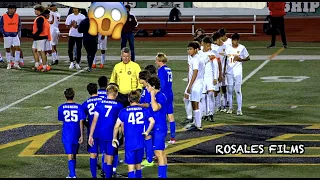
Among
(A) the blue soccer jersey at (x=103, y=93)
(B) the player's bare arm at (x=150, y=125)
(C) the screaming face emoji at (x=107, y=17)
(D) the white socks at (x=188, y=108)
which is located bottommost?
(D) the white socks at (x=188, y=108)

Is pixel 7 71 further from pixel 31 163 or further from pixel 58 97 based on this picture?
pixel 31 163

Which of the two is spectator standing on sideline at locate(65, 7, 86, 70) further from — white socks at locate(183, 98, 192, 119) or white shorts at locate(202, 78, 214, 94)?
white socks at locate(183, 98, 192, 119)

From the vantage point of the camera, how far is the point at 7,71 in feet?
102

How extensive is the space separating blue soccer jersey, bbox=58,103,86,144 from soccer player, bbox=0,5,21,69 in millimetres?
15276

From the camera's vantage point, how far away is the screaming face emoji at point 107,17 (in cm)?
2670

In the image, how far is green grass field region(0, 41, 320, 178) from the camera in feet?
56.4

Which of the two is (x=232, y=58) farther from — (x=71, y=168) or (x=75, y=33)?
(x=75, y=33)

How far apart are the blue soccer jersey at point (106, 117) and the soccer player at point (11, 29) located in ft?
51.5

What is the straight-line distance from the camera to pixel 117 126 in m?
15.5

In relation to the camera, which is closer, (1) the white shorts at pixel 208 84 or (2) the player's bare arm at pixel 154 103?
(2) the player's bare arm at pixel 154 103

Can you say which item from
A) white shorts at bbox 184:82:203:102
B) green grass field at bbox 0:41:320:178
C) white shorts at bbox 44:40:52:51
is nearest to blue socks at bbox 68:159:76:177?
green grass field at bbox 0:41:320:178

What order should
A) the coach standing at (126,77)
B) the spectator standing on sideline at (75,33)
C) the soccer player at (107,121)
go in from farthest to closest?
the spectator standing on sideline at (75,33) → the coach standing at (126,77) → the soccer player at (107,121)

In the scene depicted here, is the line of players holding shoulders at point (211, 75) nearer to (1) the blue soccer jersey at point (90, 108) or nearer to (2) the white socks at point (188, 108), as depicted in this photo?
(2) the white socks at point (188, 108)

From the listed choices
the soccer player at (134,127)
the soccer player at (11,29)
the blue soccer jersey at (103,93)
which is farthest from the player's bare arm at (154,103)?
the soccer player at (11,29)
